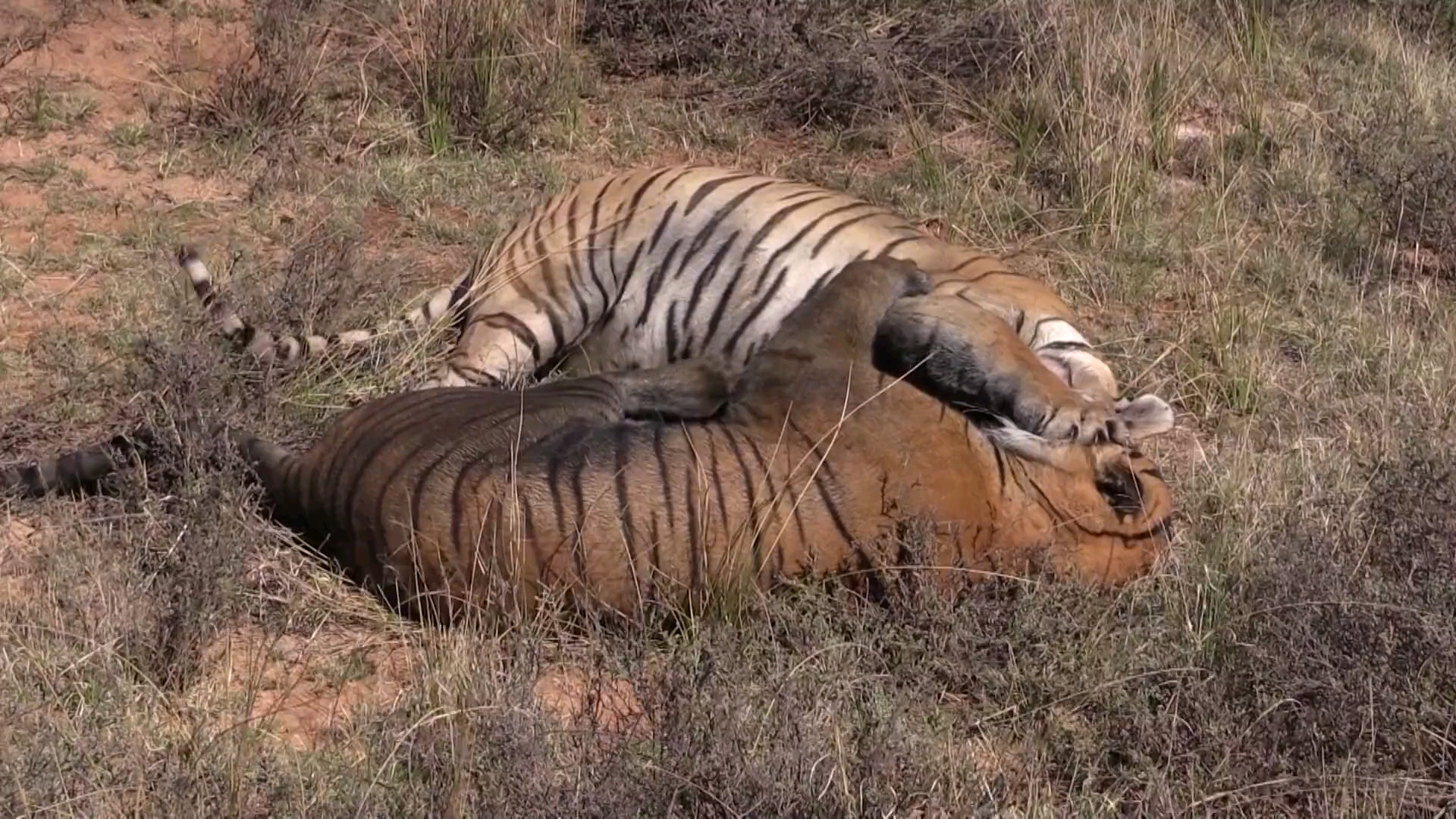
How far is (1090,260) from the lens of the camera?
598 centimetres

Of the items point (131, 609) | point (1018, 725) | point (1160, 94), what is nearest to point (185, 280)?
point (131, 609)

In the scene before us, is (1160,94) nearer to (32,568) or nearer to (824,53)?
(824,53)

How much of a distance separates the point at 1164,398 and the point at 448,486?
2.60 m

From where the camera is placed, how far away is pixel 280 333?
4.92 m

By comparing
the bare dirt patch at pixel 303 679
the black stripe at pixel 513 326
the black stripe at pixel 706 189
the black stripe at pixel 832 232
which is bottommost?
the bare dirt patch at pixel 303 679

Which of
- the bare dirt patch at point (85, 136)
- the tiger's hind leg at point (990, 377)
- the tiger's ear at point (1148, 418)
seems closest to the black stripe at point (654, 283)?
the tiger's hind leg at point (990, 377)

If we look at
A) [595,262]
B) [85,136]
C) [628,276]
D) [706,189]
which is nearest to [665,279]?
[628,276]

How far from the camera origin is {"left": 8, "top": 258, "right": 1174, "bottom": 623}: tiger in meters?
3.65

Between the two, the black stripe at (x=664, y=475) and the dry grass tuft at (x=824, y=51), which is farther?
the dry grass tuft at (x=824, y=51)

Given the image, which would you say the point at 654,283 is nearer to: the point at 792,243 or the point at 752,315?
the point at 752,315

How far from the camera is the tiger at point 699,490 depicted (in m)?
3.65

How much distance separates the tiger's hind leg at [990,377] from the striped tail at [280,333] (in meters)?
1.57

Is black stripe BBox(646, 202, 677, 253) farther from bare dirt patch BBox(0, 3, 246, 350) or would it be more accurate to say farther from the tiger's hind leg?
bare dirt patch BBox(0, 3, 246, 350)

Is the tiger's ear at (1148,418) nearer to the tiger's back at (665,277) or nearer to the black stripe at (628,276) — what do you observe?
the tiger's back at (665,277)
